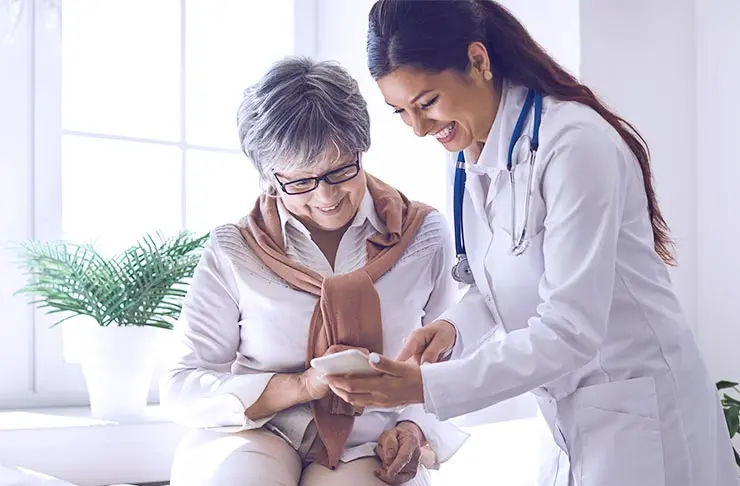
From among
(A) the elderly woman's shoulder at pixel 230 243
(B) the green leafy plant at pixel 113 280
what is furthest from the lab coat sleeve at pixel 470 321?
(B) the green leafy plant at pixel 113 280

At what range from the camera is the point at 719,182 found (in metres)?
2.60

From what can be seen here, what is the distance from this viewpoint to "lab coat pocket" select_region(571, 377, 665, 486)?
1467 mm

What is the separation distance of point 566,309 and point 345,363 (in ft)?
1.05

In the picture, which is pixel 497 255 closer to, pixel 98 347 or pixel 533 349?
pixel 533 349

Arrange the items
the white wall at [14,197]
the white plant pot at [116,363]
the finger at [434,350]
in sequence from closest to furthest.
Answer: the finger at [434,350] → the white plant pot at [116,363] → the white wall at [14,197]

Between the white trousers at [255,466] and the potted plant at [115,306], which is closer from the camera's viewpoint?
the white trousers at [255,466]

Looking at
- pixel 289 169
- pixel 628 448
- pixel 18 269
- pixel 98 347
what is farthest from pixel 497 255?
pixel 18 269

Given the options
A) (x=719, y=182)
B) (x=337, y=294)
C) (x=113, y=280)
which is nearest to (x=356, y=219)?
(x=337, y=294)

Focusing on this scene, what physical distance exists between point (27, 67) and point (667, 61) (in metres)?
1.62

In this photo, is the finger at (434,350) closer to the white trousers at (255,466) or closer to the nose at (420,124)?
the white trousers at (255,466)

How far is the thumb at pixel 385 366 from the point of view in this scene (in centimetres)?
143

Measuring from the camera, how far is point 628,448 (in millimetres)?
1473

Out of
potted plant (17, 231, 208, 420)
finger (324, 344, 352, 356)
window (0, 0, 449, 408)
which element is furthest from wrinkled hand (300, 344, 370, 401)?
window (0, 0, 449, 408)

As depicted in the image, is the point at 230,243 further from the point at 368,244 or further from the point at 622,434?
the point at 622,434
